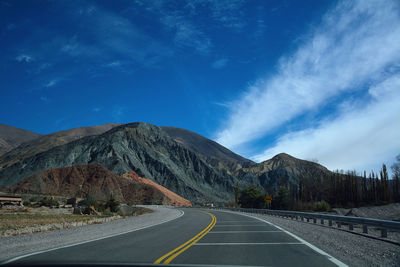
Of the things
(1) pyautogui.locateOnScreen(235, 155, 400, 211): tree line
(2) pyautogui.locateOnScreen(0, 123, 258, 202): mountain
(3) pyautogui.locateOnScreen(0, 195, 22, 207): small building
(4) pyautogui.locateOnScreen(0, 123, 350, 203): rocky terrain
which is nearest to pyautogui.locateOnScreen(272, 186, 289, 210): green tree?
(1) pyautogui.locateOnScreen(235, 155, 400, 211): tree line

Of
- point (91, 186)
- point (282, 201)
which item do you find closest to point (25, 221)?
point (282, 201)

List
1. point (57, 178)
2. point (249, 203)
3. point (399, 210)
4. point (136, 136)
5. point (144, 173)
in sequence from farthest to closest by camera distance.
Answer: point (136, 136) → point (144, 173) → point (57, 178) → point (249, 203) → point (399, 210)

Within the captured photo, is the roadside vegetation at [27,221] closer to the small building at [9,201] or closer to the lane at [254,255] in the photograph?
the lane at [254,255]

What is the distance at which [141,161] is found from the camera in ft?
390

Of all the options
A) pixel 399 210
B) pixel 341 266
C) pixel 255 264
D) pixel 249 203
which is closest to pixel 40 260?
pixel 255 264

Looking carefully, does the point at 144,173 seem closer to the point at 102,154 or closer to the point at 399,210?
the point at 102,154

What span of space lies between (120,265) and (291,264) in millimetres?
3663

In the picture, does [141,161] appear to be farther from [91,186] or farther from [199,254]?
[199,254]

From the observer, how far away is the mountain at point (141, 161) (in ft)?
350

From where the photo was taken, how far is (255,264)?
6.98m

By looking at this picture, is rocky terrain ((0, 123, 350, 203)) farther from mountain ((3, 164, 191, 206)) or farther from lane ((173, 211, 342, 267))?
lane ((173, 211, 342, 267))

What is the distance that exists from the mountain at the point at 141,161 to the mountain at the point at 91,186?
450 inches

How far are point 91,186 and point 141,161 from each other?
32.8 meters

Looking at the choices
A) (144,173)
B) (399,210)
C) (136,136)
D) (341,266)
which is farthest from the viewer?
(136,136)
